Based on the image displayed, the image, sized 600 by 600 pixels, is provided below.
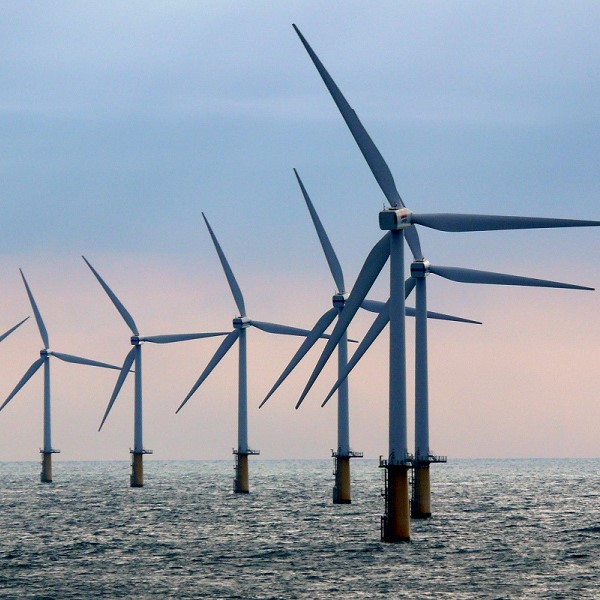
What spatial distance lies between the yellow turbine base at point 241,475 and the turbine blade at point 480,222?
262ft

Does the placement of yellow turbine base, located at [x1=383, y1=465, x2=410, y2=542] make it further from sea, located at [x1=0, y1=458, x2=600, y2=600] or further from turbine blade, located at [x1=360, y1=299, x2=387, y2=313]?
turbine blade, located at [x1=360, y1=299, x2=387, y2=313]

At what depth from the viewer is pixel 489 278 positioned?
3873 inches

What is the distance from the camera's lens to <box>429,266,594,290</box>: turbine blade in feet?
276

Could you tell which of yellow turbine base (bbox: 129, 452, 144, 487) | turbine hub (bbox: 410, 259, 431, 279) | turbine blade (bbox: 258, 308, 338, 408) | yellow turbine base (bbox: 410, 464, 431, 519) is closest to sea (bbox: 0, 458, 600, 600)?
yellow turbine base (bbox: 410, 464, 431, 519)

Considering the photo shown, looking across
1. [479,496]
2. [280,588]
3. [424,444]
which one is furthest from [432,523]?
[479,496]

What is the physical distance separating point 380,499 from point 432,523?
47.7 metres

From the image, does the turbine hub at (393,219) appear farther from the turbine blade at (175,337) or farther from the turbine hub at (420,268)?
the turbine blade at (175,337)

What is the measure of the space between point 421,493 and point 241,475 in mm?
63095

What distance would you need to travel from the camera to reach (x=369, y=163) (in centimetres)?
9231

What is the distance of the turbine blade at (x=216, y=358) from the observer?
15200cm

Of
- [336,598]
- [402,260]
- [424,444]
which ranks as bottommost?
[336,598]

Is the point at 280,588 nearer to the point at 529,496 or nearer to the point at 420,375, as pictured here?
the point at 420,375

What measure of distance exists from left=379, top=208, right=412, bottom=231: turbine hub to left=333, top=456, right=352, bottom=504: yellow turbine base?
5309cm

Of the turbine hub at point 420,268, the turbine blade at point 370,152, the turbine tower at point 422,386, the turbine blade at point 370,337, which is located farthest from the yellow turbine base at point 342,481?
the turbine blade at point 370,152
